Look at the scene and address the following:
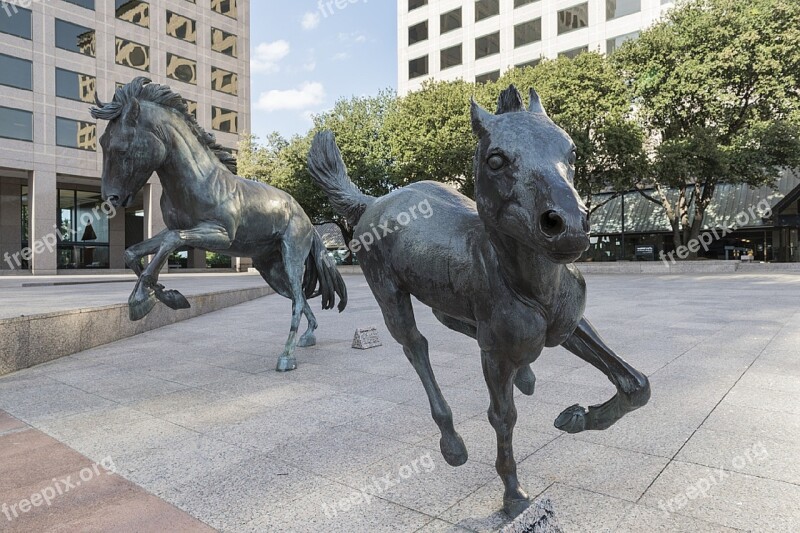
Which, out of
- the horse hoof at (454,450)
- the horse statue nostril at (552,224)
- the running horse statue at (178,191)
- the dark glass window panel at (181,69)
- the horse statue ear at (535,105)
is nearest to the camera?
the horse statue nostril at (552,224)

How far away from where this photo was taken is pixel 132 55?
37250 millimetres

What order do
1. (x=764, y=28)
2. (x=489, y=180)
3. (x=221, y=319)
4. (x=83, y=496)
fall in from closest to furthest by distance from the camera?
1. (x=489, y=180)
2. (x=83, y=496)
3. (x=221, y=319)
4. (x=764, y=28)

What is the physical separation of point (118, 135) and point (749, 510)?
18.1ft

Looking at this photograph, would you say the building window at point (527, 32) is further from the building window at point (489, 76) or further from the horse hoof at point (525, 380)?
the horse hoof at point (525, 380)

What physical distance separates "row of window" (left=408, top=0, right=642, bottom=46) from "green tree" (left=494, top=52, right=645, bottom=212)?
548 inches

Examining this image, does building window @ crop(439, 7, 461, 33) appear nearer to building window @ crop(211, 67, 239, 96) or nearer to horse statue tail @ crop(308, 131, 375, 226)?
building window @ crop(211, 67, 239, 96)

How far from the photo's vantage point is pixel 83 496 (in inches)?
98.5

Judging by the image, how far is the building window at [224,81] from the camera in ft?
136

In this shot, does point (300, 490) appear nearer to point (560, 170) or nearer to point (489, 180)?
point (489, 180)

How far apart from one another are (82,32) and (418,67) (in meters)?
27.6

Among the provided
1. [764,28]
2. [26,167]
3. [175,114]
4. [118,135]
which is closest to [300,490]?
[118,135]

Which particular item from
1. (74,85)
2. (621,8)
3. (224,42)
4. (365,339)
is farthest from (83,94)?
(621,8)

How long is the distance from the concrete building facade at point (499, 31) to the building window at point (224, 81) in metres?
15.7

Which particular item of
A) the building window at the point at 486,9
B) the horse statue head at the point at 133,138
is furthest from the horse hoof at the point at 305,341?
the building window at the point at 486,9
